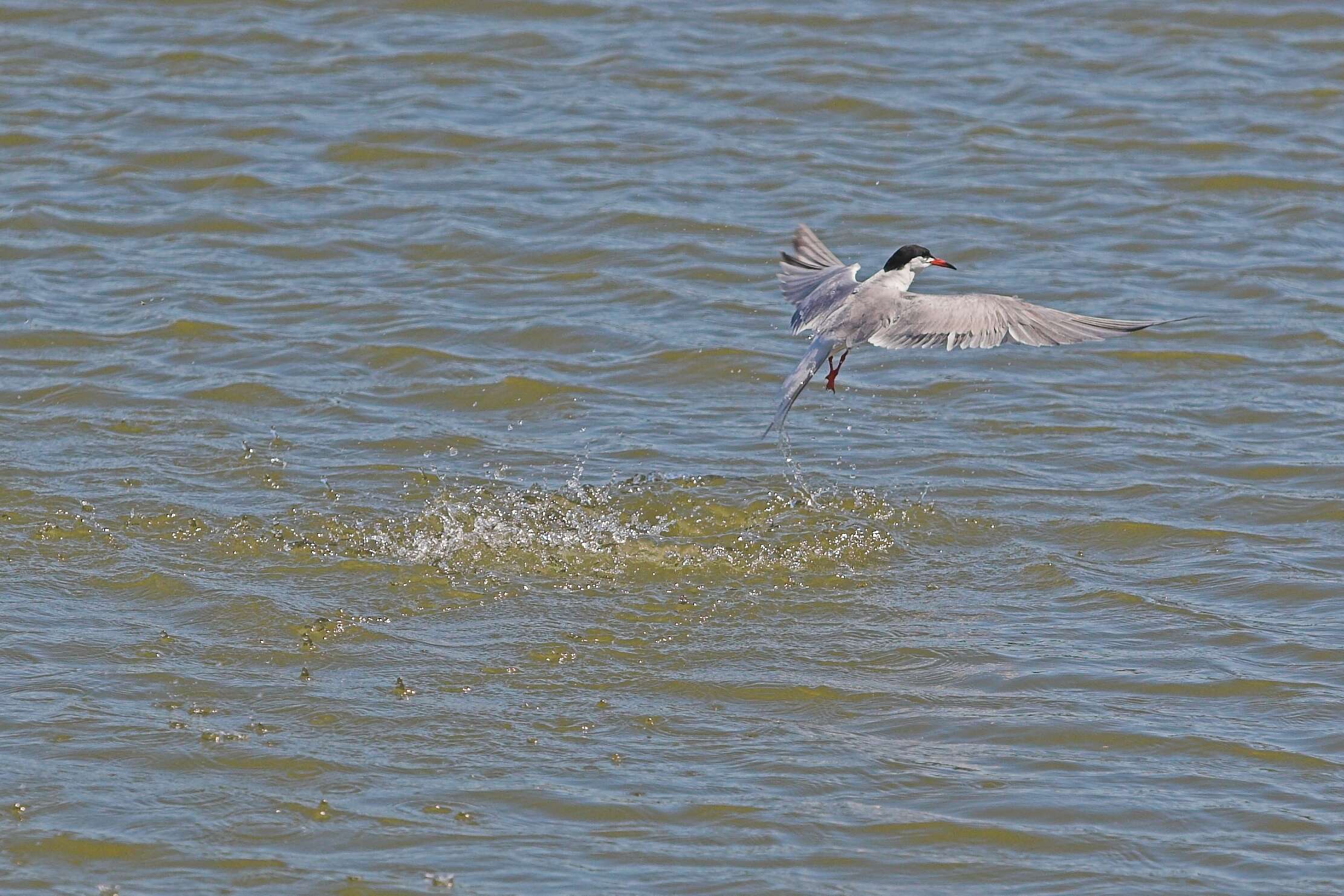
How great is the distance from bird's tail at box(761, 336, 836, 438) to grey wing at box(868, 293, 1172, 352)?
0.97ft

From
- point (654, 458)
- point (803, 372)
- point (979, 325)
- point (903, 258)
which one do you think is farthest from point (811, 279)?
point (979, 325)

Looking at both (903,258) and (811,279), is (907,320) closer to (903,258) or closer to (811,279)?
(903,258)

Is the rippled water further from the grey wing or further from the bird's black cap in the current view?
the bird's black cap

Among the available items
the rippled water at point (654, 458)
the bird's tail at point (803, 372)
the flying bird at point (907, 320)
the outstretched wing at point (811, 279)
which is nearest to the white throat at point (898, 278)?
the flying bird at point (907, 320)

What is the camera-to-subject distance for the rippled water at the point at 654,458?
5.63 metres

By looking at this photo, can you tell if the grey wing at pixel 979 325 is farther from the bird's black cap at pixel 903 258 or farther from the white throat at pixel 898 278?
the bird's black cap at pixel 903 258

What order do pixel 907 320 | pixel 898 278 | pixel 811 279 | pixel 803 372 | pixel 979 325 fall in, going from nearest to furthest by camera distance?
pixel 979 325 → pixel 907 320 → pixel 803 372 → pixel 898 278 → pixel 811 279

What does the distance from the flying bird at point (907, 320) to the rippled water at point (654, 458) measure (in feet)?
2.62

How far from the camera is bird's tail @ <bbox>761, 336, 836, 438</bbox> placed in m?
7.84

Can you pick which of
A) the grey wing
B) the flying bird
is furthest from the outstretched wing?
the grey wing

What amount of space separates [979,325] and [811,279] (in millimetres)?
1443

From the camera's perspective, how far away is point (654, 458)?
880cm

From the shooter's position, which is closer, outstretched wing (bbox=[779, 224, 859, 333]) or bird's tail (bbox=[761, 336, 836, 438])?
bird's tail (bbox=[761, 336, 836, 438])

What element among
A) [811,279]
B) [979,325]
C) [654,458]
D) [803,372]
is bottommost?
[654,458]
